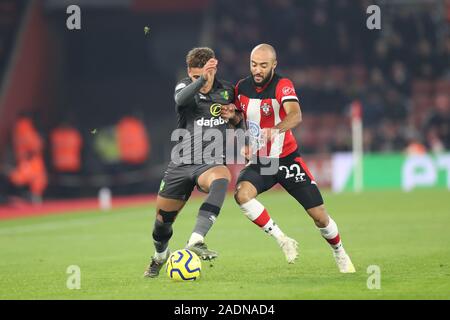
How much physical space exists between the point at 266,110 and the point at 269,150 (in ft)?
1.36

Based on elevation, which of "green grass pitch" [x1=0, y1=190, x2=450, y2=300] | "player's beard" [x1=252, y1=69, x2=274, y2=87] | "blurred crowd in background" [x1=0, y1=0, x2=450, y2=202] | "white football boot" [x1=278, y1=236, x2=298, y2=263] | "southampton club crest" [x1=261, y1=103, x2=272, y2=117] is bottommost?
"green grass pitch" [x1=0, y1=190, x2=450, y2=300]

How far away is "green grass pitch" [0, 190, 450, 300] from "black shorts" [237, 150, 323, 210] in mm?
823

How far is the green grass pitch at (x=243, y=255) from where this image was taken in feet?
31.3

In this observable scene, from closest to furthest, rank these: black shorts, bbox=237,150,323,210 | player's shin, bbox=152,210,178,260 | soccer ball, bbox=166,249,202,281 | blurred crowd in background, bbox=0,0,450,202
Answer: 1. soccer ball, bbox=166,249,202,281
2. black shorts, bbox=237,150,323,210
3. player's shin, bbox=152,210,178,260
4. blurred crowd in background, bbox=0,0,450,202

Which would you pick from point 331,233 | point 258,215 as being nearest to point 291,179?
point 258,215

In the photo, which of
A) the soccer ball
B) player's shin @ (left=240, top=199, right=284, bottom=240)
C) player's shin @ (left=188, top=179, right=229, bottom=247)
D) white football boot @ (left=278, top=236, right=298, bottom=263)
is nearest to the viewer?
white football boot @ (left=278, top=236, right=298, bottom=263)

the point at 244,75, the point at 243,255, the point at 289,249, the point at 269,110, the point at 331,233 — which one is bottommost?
the point at 243,255

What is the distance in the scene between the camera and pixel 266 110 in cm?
1049

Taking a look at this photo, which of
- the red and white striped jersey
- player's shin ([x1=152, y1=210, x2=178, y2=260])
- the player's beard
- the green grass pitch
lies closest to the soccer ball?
the green grass pitch

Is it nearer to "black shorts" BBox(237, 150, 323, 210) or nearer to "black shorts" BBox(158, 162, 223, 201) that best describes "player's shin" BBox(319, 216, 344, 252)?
"black shorts" BBox(237, 150, 323, 210)

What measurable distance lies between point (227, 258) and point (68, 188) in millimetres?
15636

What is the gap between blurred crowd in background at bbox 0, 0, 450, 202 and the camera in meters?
28.1

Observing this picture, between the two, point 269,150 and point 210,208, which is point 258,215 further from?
point 269,150
